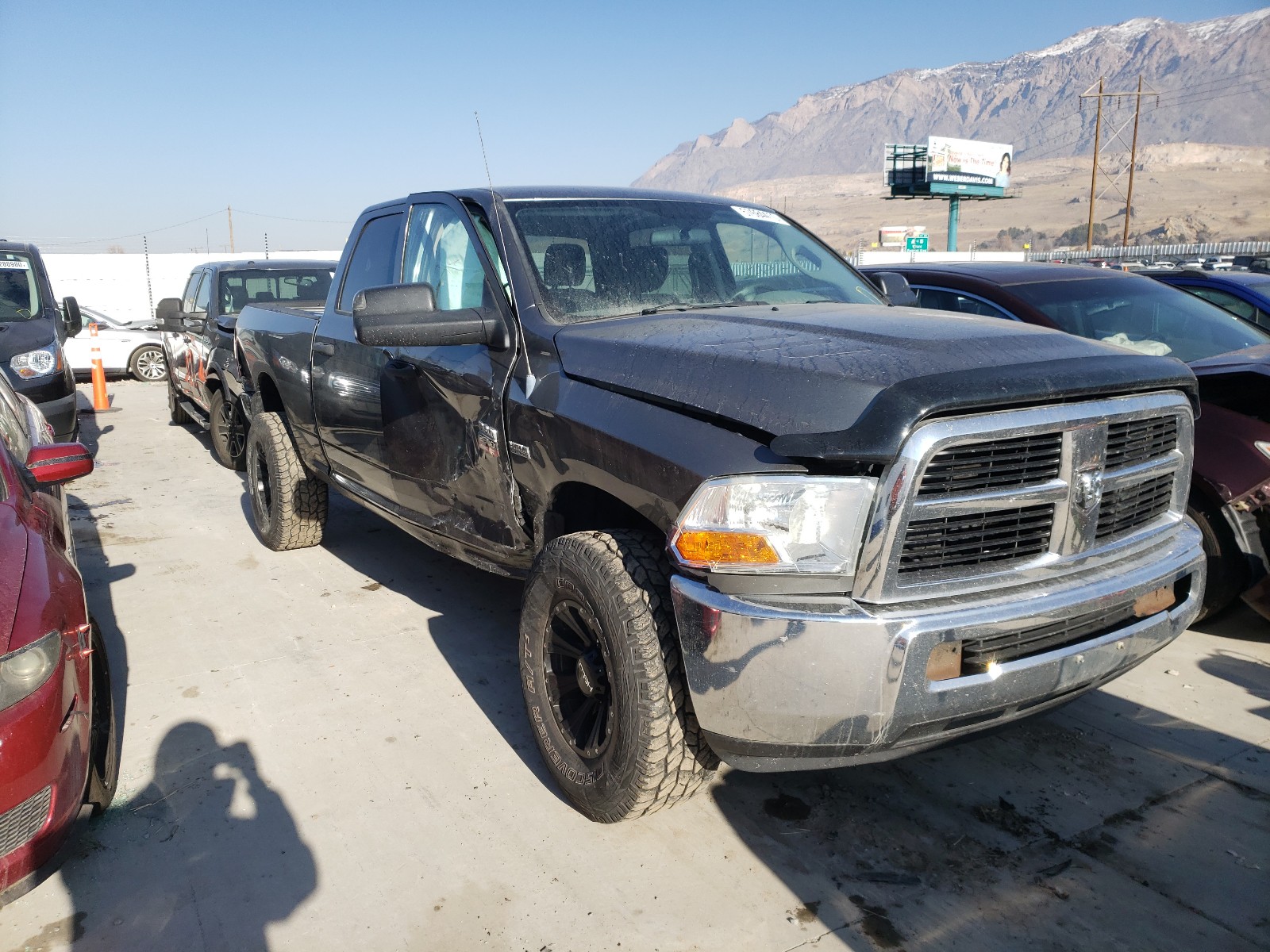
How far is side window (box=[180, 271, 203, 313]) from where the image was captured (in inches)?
382

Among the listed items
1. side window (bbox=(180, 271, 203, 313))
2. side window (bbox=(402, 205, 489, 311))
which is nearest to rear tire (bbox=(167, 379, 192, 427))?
side window (bbox=(180, 271, 203, 313))

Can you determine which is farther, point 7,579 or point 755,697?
point 7,579

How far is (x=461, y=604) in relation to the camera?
484cm

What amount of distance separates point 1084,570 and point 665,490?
1121 millimetres

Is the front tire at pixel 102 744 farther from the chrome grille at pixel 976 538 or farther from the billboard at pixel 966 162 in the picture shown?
the billboard at pixel 966 162

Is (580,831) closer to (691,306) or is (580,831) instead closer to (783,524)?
(783,524)

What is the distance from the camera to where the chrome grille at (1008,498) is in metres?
2.19

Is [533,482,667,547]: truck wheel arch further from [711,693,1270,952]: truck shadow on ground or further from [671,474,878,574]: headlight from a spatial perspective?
[711,693,1270,952]: truck shadow on ground

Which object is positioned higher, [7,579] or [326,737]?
[7,579]

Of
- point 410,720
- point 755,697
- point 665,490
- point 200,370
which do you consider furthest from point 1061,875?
point 200,370

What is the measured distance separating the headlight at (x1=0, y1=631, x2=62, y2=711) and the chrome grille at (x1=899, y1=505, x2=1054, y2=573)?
217 cm

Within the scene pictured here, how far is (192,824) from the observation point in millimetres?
2924

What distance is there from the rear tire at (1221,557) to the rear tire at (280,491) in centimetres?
448

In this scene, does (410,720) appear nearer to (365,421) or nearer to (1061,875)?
(365,421)
